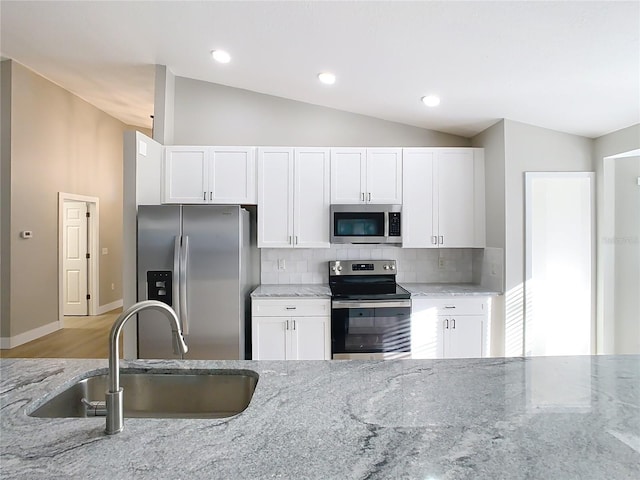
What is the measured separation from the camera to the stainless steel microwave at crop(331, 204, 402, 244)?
3.40 metres

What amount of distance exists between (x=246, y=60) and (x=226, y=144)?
0.94m

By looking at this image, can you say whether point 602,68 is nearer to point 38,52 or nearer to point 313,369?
point 313,369

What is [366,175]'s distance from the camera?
3.48 m

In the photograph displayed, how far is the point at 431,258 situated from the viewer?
3842mm

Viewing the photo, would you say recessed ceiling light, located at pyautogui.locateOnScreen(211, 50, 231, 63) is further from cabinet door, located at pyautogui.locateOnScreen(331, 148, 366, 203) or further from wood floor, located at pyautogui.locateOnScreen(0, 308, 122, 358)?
wood floor, located at pyautogui.locateOnScreen(0, 308, 122, 358)

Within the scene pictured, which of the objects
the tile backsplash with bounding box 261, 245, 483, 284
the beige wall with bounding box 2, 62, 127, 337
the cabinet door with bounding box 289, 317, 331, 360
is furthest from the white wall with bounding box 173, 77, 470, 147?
the beige wall with bounding box 2, 62, 127, 337

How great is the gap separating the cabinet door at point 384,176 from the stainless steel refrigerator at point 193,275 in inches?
51.9

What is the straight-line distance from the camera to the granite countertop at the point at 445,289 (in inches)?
127

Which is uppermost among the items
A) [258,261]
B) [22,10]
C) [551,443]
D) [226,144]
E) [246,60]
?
[22,10]

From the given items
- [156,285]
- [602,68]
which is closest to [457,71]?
[602,68]

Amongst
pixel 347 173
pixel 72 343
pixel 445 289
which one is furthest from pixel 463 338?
pixel 72 343

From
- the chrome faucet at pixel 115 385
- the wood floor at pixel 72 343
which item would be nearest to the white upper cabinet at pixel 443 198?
the chrome faucet at pixel 115 385

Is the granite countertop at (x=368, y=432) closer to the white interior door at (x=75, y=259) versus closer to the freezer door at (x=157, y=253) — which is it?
the freezer door at (x=157, y=253)

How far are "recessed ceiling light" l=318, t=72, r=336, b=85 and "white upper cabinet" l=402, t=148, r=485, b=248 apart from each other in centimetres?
99
